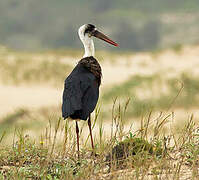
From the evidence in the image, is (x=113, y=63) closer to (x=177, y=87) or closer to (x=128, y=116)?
(x=177, y=87)

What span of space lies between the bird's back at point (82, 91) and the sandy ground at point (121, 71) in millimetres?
11313

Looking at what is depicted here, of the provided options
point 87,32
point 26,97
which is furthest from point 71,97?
point 26,97

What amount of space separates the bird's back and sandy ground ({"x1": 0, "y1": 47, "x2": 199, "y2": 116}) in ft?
37.1

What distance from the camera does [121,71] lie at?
2348 cm

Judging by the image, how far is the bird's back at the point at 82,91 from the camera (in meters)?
5.61

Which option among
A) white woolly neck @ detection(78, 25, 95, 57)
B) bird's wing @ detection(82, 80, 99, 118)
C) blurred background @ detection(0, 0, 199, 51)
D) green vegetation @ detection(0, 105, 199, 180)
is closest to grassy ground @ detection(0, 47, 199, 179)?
green vegetation @ detection(0, 105, 199, 180)

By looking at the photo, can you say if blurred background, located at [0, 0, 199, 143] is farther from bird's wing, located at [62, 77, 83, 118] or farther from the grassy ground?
bird's wing, located at [62, 77, 83, 118]

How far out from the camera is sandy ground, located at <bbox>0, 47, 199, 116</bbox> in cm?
1891

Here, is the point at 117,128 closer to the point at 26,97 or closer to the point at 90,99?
the point at 90,99

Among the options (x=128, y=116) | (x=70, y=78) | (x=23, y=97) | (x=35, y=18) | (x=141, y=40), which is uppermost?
(x=35, y=18)

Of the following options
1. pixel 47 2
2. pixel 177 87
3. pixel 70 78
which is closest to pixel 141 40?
pixel 47 2

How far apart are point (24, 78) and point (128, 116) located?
7.15 metres

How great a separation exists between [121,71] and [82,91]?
58.1ft

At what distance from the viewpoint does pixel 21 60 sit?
23.6 meters
